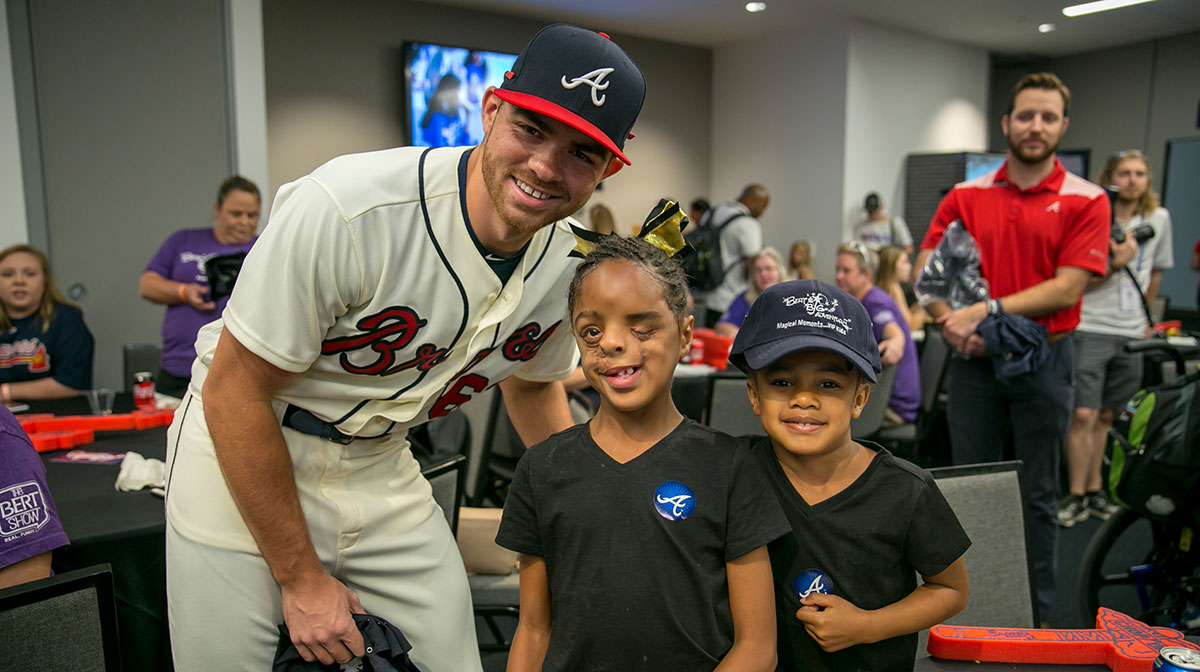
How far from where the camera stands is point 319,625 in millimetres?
1240

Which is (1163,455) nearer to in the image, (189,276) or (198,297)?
(198,297)

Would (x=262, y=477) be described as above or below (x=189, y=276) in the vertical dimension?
below

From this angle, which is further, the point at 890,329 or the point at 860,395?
the point at 890,329

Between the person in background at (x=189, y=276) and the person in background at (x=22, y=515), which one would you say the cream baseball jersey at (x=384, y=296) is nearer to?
the person in background at (x=22, y=515)

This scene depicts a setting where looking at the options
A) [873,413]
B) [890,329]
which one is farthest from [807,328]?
[890,329]

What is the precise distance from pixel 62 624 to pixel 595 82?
Result: 42.8 inches

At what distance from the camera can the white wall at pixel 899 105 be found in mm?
8359

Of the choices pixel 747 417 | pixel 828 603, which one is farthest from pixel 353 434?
pixel 747 417

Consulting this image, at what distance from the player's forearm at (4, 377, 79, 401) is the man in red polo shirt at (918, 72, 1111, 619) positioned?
331 centimetres

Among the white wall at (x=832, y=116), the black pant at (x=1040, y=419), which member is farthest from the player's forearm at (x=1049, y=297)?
the white wall at (x=832, y=116)

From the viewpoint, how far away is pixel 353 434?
53.3 inches

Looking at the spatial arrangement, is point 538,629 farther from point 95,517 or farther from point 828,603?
point 95,517

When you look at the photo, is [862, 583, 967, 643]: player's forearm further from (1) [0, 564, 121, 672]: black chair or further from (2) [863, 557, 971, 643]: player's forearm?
(1) [0, 564, 121, 672]: black chair

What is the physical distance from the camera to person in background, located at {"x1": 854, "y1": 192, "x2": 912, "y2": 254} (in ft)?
27.0
